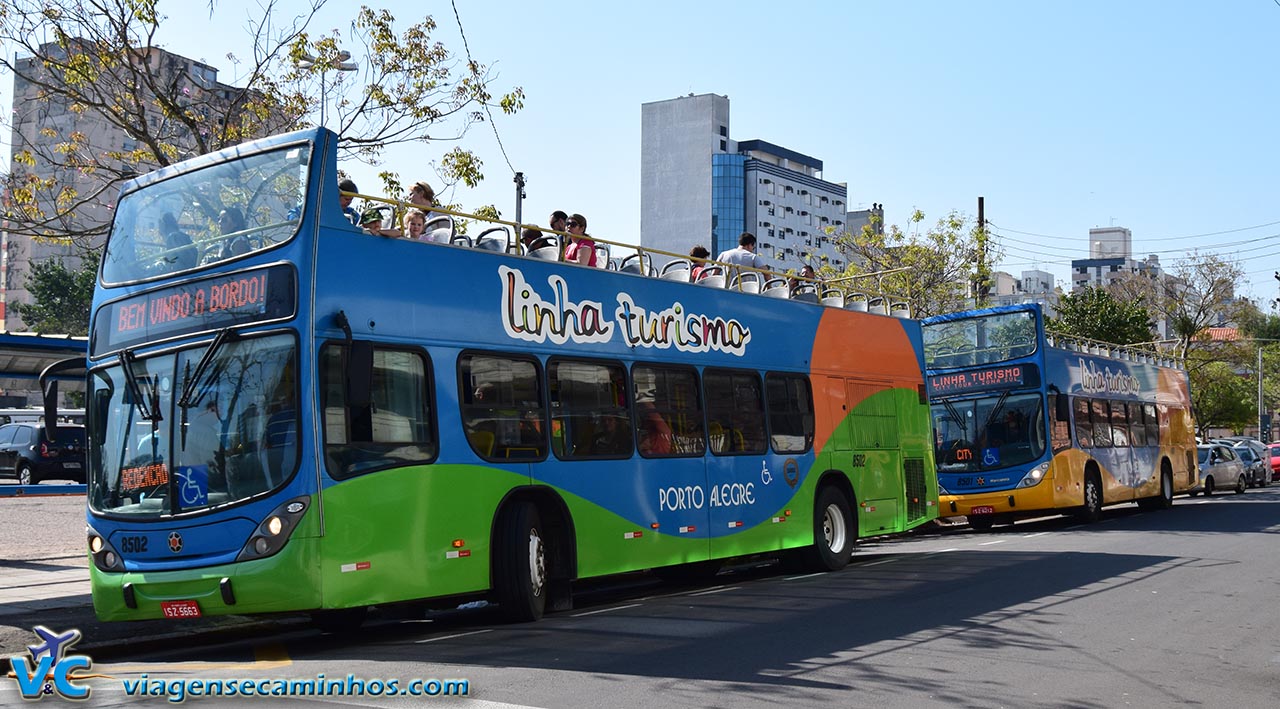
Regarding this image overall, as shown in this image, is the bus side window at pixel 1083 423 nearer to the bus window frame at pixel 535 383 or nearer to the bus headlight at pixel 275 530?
the bus window frame at pixel 535 383

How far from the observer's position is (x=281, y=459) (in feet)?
30.7

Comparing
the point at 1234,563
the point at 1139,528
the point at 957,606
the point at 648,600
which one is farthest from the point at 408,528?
the point at 1139,528

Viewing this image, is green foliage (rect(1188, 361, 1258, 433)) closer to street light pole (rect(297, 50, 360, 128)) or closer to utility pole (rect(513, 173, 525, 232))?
utility pole (rect(513, 173, 525, 232))

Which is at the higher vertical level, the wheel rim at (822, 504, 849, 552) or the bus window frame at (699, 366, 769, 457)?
the bus window frame at (699, 366, 769, 457)

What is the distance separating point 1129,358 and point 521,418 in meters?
22.4

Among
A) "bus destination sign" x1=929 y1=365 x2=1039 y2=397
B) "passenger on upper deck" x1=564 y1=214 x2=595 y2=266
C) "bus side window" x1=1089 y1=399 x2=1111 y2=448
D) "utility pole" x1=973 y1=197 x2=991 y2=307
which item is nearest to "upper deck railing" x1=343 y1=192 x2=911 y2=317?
"passenger on upper deck" x1=564 y1=214 x2=595 y2=266

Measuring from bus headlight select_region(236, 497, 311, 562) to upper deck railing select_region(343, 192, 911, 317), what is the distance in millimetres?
2552

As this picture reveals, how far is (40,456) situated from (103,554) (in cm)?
2571

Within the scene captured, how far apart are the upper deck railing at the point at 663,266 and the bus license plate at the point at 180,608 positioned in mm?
3324

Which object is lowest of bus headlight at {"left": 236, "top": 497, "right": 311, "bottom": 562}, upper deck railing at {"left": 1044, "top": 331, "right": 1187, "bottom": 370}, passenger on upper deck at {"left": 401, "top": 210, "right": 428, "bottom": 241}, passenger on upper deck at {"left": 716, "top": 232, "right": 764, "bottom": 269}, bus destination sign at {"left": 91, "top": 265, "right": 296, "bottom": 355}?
bus headlight at {"left": 236, "top": 497, "right": 311, "bottom": 562}

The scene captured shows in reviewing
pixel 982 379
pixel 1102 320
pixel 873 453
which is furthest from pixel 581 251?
pixel 1102 320

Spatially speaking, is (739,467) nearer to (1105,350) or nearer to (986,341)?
(986,341)

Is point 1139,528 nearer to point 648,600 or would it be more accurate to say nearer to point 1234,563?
point 1234,563

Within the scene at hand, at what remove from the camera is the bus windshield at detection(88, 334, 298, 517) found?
9406 millimetres
